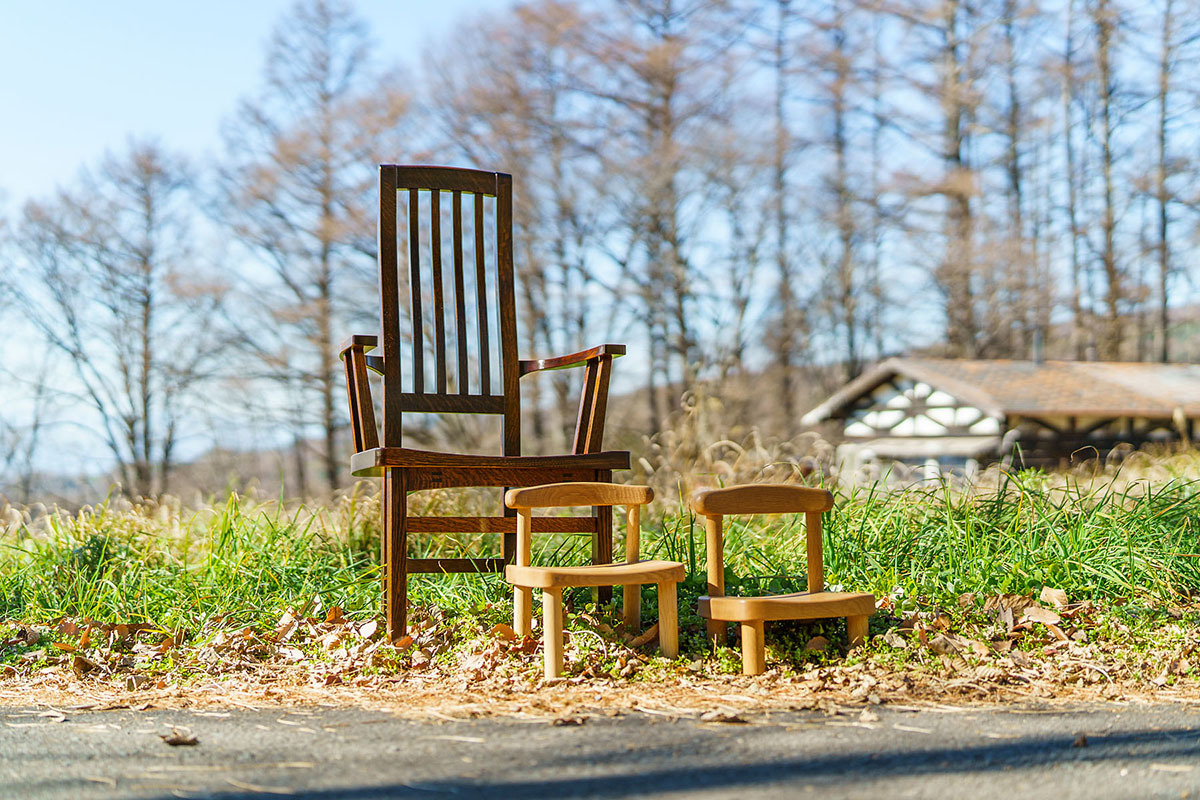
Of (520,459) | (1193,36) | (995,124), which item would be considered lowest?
(520,459)

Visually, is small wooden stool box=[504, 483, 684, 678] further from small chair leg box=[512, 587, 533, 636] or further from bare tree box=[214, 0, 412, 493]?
bare tree box=[214, 0, 412, 493]

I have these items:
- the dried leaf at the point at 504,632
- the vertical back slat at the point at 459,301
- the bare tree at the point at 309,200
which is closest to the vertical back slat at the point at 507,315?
the vertical back slat at the point at 459,301

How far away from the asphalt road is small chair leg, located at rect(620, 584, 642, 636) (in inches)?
30.8

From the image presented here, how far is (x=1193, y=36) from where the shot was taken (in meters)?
20.0

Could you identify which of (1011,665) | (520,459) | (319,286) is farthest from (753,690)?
(319,286)

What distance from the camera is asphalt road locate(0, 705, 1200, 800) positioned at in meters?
1.79

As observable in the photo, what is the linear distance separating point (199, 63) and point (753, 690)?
553 inches

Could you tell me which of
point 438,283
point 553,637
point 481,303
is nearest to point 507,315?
point 481,303

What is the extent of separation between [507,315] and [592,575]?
1421 mm

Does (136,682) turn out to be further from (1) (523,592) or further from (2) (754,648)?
(2) (754,648)

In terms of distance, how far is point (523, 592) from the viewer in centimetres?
307

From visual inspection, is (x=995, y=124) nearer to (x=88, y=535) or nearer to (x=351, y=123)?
(x=351, y=123)

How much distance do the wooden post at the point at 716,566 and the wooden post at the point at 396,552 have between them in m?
0.90

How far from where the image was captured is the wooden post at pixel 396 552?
307 centimetres
